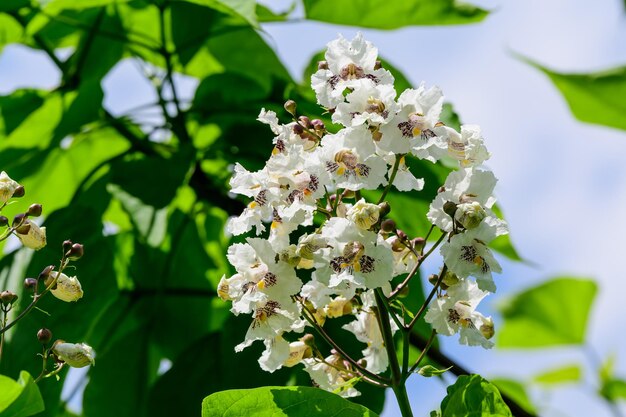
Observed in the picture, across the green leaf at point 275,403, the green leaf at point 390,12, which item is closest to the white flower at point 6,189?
the green leaf at point 275,403

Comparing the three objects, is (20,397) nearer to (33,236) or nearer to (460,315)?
(33,236)

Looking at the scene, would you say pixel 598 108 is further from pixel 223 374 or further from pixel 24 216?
pixel 24 216

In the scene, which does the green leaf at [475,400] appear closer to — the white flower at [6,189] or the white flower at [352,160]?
the white flower at [352,160]

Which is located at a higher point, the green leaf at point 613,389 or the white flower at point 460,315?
the white flower at point 460,315

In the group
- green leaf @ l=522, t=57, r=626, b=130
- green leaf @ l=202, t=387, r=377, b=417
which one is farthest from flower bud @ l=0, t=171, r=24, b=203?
green leaf @ l=522, t=57, r=626, b=130

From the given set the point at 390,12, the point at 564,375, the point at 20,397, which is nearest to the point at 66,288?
the point at 20,397

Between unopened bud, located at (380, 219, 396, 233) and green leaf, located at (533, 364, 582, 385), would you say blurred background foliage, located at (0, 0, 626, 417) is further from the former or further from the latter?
green leaf, located at (533, 364, 582, 385)

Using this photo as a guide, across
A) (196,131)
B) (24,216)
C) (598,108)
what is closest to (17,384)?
(24,216)
